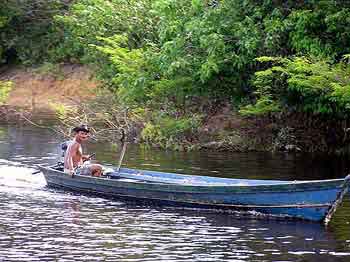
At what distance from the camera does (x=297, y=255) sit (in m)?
15.0

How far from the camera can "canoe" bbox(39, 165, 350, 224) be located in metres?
17.4

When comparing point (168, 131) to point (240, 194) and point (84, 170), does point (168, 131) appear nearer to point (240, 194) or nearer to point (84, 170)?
point (84, 170)

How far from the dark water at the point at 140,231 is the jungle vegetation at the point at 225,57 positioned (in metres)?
2.99

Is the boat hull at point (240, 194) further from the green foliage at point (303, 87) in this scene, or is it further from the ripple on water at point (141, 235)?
the green foliage at point (303, 87)

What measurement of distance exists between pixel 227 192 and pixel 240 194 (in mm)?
294

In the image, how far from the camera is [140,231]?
16.8 metres

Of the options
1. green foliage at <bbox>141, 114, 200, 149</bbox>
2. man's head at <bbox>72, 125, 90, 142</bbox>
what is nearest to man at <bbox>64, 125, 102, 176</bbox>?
man's head at <bbox>72, 125, 90, 142</bbox>

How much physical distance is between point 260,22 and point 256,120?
4428mm

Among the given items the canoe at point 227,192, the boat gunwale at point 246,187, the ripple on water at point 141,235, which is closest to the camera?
the ripple on water at point 141,235

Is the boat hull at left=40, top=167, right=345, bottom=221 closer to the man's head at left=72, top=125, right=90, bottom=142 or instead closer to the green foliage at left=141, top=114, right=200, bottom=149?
the man's head at left=72, top=125, right=90, bottom=142

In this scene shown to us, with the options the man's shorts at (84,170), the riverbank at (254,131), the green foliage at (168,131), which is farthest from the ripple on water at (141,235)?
the green foliage at (168,131)

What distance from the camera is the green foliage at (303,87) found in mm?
23703

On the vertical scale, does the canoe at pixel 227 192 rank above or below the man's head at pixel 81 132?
below

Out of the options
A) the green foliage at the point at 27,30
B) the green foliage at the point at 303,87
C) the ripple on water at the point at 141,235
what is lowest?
the ripple on water at the point at 141,235
